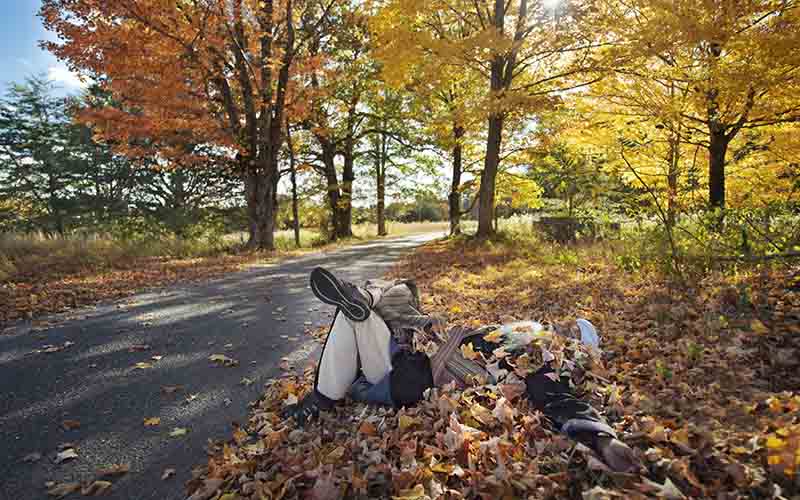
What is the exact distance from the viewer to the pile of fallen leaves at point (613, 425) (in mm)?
1777

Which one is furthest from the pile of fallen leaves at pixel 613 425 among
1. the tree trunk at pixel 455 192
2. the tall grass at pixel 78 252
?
the tree trunk at pixel 455 192

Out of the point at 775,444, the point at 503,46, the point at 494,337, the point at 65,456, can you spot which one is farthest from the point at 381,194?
the point at 775,444

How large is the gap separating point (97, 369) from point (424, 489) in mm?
3162

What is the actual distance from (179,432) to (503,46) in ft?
28.5

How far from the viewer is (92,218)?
71.8ft

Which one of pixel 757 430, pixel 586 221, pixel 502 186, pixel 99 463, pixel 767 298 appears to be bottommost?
pixel 99 463

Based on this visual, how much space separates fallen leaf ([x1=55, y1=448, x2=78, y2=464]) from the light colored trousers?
1.39m

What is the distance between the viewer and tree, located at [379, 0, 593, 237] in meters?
8.48

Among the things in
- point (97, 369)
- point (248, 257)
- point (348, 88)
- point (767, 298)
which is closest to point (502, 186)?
point (348, 88)

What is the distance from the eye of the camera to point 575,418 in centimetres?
217

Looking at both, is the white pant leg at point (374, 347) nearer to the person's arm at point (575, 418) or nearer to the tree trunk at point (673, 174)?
the person's arm at point (575, 418)

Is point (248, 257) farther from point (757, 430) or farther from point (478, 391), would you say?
point (757, 430)

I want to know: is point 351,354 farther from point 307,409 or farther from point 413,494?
point 413,494

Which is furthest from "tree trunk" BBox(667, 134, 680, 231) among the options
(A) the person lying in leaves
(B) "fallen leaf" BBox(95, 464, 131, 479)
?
(B) "fallen leaf" BBox(95, 464, 131, 479)
